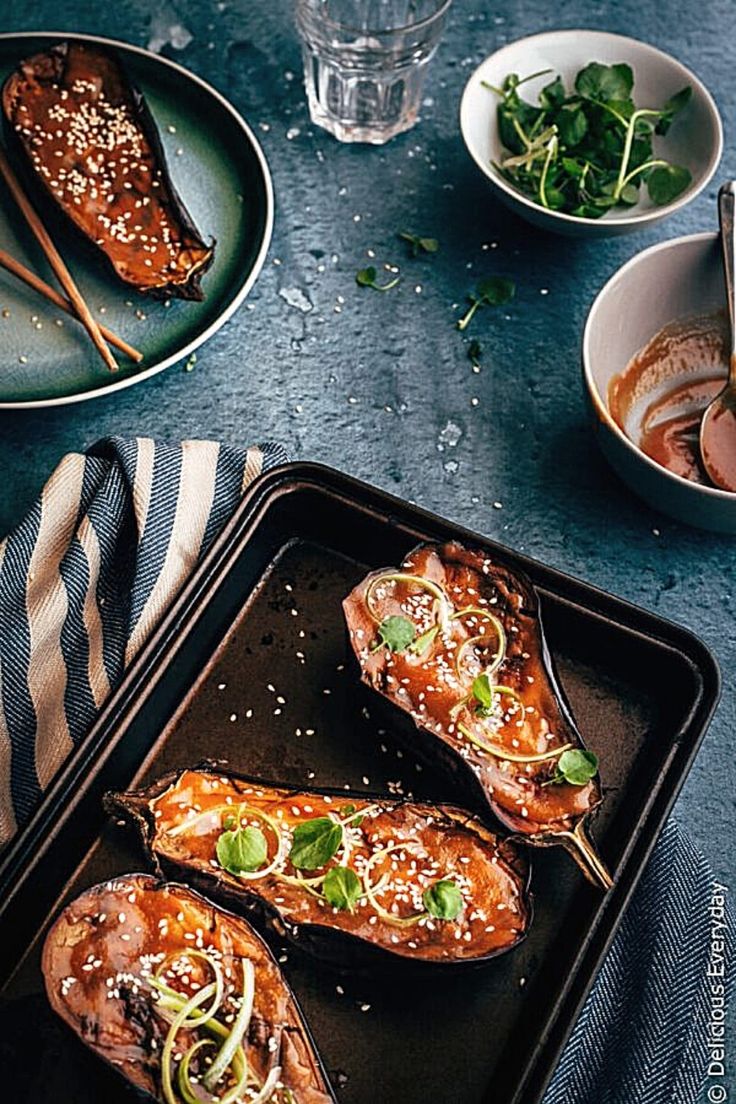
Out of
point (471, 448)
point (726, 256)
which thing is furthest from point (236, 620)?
point (726, 256)

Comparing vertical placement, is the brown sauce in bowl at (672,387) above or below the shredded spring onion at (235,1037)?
above

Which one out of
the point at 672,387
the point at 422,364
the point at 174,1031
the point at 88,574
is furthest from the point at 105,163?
the point at 174,1031

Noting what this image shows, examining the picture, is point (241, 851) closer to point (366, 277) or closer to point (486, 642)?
point (486, 642)

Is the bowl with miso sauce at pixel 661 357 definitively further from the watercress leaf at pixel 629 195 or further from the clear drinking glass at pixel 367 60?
the clear drinking glass at pixel 367 60

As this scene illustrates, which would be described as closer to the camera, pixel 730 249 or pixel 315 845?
pixel 315 845

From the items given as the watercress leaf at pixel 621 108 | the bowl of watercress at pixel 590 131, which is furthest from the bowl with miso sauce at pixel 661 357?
the watercress leaf at pixel 621 108

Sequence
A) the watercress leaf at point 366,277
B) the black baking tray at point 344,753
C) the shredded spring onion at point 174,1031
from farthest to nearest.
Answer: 1. the watercress leaf at point 366,277
2. the black baking tray at point 344,753
3. the shredded spring onion at point 174,1031
